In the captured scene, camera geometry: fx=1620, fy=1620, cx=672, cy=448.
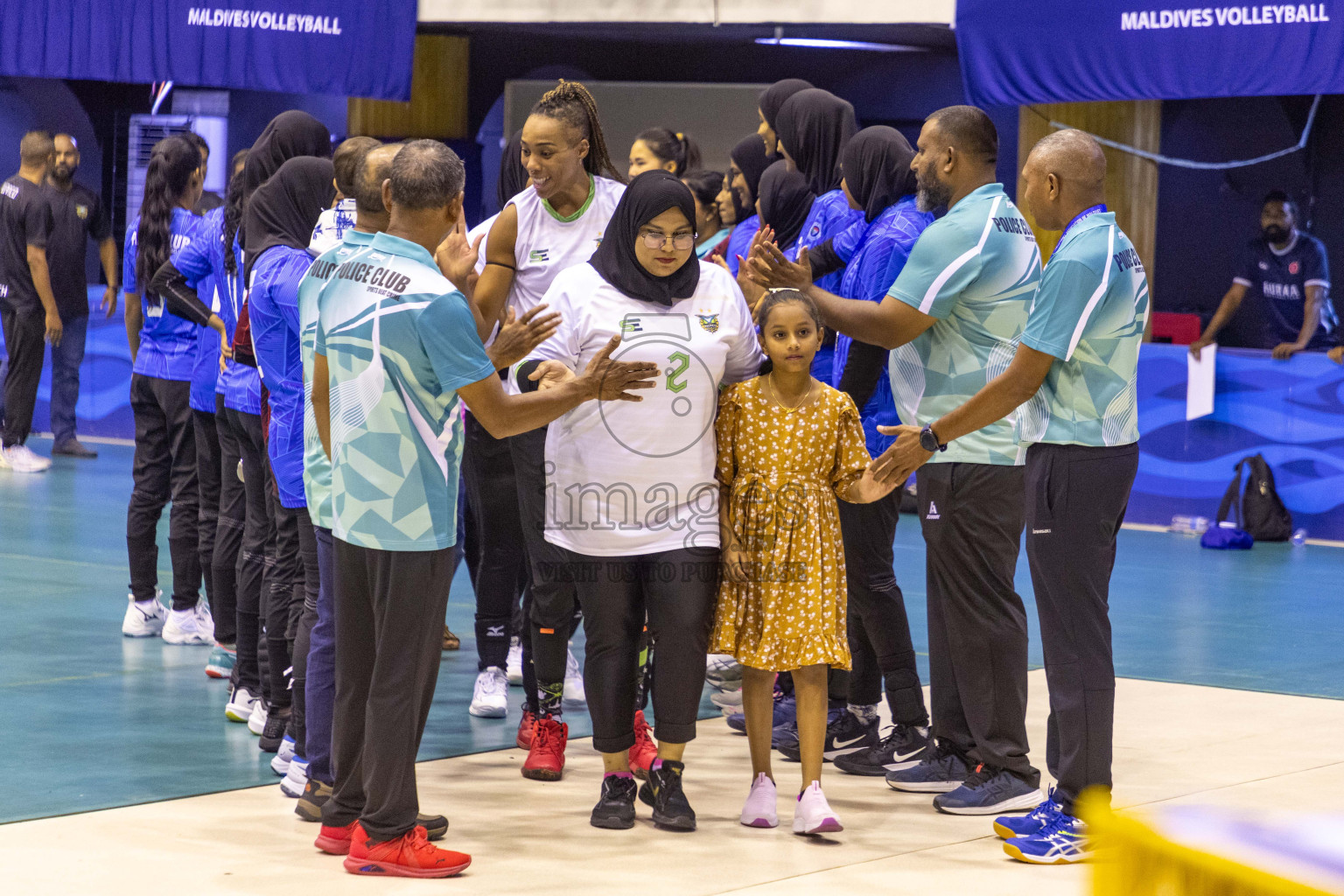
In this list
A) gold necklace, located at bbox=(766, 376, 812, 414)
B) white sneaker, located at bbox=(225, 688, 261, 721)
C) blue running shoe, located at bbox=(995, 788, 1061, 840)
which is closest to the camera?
blue running shoe, located at bbox=(995, 788, 1061, 840)

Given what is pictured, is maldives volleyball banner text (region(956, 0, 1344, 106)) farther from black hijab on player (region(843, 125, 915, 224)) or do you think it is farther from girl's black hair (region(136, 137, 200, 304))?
girl's black hair (region(136, 137, 200, 304))

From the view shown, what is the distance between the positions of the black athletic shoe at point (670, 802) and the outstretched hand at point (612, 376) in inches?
40.8

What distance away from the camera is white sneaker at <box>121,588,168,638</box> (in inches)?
266

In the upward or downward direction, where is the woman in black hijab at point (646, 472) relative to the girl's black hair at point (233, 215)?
downward

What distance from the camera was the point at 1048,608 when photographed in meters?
4.27

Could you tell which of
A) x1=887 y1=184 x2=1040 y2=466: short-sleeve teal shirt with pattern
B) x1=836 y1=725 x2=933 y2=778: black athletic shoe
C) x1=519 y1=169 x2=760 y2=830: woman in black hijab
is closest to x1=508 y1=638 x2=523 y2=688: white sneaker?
x1=836 y1=725 x2=933 y2=778: black athletic shoe

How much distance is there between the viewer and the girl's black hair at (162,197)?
6527mm

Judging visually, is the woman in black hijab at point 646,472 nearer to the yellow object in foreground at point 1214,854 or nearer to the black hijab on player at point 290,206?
the black hijab on player at point 290,206

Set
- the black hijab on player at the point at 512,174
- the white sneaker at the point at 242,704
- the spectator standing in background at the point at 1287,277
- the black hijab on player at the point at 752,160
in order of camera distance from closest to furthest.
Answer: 1. the white sneaker at the point at 242,704
2. the black hijab on player at the point at 512,174
3. the black hijab on player at the point at 752,160
4. the spectator standing in background at the point at 1287,277

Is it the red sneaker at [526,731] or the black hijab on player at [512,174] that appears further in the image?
the black hijab on player at [512,174]

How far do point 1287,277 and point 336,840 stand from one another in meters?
10.2

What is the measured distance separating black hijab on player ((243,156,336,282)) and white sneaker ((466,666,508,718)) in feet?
5.68

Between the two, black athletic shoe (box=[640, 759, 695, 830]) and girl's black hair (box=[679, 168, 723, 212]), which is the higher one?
girl's black hair (box=[679, 168, 723, 212])

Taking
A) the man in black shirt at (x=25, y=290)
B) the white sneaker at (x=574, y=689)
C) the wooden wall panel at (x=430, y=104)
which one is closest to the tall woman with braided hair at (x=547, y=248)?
the white sneaker at (x=574, y=689)
